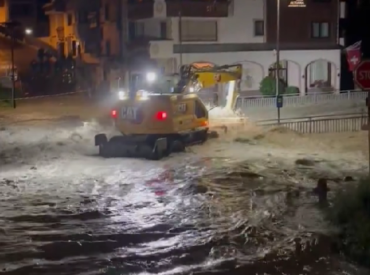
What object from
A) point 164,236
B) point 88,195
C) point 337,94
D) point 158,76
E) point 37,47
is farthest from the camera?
point 37,47

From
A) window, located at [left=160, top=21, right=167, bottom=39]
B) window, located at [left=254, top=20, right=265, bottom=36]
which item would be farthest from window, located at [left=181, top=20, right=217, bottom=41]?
window, located at [left=254, top=20, right=265, bottom=36]

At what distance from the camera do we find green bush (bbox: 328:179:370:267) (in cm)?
1262

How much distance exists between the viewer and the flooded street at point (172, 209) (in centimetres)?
1274

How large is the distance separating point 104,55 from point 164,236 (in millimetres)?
39922

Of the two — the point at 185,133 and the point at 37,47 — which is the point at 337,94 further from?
the point at 37,47

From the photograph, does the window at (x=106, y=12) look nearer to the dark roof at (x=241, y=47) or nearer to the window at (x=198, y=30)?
the window at (x=198, y=30)

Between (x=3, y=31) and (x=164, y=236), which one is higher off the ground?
(x=3, y=31)

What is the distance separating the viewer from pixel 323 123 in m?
31.5

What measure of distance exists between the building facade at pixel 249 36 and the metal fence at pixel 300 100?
7028 millimetres

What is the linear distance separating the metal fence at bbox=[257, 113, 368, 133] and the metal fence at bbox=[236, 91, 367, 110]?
14.7 feet

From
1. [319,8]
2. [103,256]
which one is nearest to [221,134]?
[103,256]

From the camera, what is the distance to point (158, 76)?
27703 mm

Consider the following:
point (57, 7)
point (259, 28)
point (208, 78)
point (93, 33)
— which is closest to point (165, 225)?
point (208, 78)

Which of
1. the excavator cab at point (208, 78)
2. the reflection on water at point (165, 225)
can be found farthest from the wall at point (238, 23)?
the reflection on water at point (165, 225)
